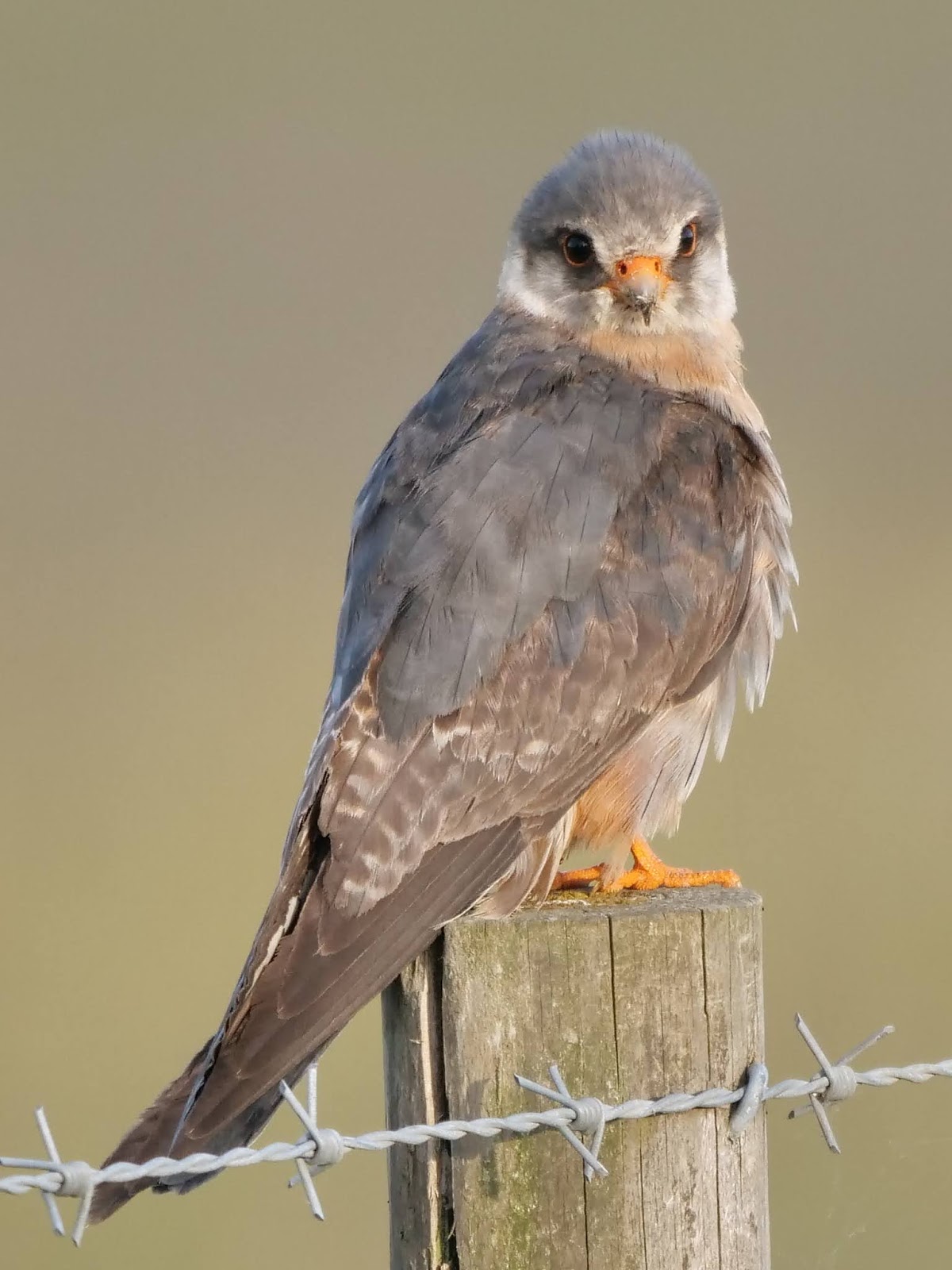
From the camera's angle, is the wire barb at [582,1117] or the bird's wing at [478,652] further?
the bird's wing at [478,652]

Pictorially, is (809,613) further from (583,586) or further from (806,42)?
(806,42)

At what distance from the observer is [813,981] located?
686cm

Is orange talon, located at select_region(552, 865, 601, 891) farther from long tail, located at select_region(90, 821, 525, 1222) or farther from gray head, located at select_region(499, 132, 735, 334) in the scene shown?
gray head, located at select_region(499, 132, 735, 334)

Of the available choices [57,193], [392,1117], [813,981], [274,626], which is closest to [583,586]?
[392,1117]

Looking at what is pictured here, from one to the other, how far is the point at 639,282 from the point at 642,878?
1.48 metres

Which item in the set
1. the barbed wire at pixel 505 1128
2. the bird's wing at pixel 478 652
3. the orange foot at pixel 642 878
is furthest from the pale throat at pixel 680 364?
the barbed wire at pixel 505 1128

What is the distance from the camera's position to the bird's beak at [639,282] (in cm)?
451

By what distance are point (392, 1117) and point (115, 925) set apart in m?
4.63

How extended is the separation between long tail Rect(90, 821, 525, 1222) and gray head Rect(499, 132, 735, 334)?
1740 mm

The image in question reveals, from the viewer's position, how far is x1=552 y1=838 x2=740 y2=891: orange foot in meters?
3.96

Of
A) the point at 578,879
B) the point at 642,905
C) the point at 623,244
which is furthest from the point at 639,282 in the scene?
the point at 642,905

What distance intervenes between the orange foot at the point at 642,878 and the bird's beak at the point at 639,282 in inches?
51.7

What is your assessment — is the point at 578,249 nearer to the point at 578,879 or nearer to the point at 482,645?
the point at 482,645

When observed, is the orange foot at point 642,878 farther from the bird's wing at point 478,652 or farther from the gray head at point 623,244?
the gray head at point 623,244
